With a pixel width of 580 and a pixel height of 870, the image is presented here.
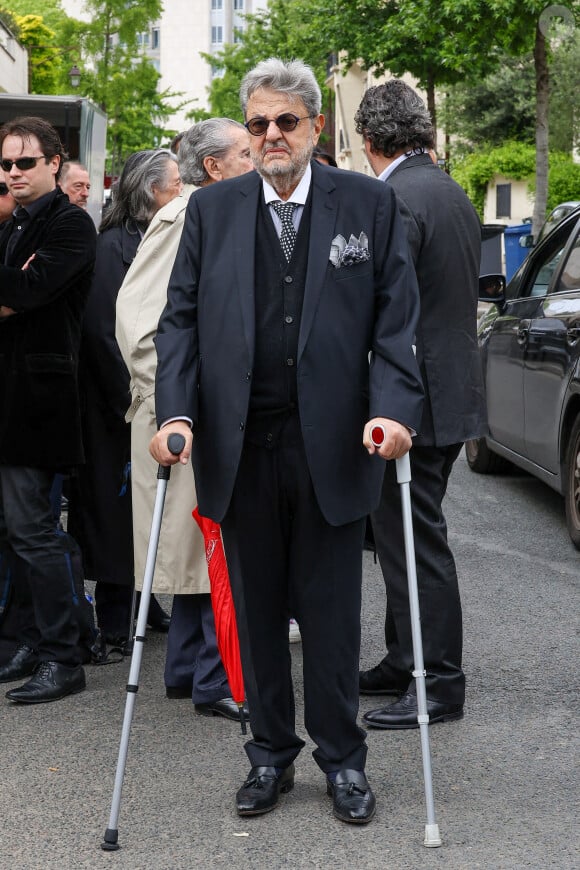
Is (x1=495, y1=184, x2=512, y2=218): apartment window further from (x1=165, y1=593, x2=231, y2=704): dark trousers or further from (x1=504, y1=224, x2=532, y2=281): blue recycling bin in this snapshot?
(x1=165, y1=593, x2=231, y2=704): dark trousers

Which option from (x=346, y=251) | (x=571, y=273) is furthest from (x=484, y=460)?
(x=346, y=251)

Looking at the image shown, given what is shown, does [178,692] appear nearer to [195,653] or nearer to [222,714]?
[195,653]

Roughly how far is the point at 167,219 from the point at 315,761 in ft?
6.75

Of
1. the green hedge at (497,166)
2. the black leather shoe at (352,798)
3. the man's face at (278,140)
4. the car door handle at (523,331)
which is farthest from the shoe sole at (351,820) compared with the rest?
the green hedge at (497,166)

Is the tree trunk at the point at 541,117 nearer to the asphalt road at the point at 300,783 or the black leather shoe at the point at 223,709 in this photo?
the asphalt road at the point at 300,783

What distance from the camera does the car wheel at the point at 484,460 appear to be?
34.8ft

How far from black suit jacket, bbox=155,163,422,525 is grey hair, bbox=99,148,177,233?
1.78 meters

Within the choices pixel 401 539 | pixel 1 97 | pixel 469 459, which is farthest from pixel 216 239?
pixel 1 97

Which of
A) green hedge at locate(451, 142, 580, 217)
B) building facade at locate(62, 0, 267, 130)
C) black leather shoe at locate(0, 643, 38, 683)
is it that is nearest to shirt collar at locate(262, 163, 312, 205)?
black leather shoe at locate(0, 643, 38, 683)

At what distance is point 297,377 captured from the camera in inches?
154

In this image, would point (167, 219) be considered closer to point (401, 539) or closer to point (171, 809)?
point (401, 539)

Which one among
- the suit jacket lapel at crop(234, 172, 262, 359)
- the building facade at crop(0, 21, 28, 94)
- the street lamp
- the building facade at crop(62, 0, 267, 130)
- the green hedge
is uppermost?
the building facade at crop(62, 0, 267, 130)

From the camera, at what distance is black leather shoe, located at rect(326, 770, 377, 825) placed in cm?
402

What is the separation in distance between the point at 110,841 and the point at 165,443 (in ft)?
3.68
